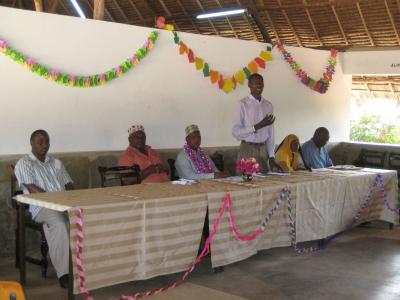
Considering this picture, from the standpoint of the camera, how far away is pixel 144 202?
4.03m

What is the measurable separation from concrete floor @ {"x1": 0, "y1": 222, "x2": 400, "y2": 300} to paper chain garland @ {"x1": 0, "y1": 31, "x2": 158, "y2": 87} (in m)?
1.82

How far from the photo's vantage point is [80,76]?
18.8ft

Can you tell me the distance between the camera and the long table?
3.81 metres

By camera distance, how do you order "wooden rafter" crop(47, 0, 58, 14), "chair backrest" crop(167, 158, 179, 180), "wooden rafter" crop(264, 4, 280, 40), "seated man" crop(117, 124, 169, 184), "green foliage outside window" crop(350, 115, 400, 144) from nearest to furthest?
1. "seated man" crop(117, 124, 169, 184)
2. "chair backrest" crop(167, 158, 179, 180)
3. "wooden rafter" crop(47, 0, 58, 14)
4. "wooden rafter" crop(264, 4, 280, 40)
5. "green foliage outside window" crop(350, 115, 400, 144)

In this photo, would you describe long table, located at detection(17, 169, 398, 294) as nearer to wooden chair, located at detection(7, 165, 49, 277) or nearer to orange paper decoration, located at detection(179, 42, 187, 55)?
wooden chair, located at detection(7, 165, 49, 277)

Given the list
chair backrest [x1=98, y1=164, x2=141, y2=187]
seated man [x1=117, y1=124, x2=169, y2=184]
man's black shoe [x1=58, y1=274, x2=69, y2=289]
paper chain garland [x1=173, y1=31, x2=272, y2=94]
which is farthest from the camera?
paper chain garland [x1=173, y1=31, x2=272, y2=94]

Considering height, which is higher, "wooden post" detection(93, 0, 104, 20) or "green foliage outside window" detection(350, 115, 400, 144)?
"wooden post" detection(93, 0, 104, 20)

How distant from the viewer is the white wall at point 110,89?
17.4 ft

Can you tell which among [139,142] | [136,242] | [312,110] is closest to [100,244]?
→ [136,242]

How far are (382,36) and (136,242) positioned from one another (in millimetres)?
6907

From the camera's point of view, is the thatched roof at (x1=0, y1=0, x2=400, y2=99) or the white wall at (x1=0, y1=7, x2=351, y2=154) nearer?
the white wall at (x1=0, y1=7, x2=351, y2=154)

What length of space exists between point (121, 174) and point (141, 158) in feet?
1.41

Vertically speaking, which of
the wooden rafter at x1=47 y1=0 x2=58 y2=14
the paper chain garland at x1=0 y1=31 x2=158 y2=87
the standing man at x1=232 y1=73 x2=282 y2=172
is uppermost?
the wooden rafter at x1=47 y1=0 x2=58 y2=14

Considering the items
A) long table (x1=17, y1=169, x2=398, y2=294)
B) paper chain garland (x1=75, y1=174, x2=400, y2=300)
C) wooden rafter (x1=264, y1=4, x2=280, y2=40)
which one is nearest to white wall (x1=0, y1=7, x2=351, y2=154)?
long table (x1=17, y1=169, x2=398, y2=294)
